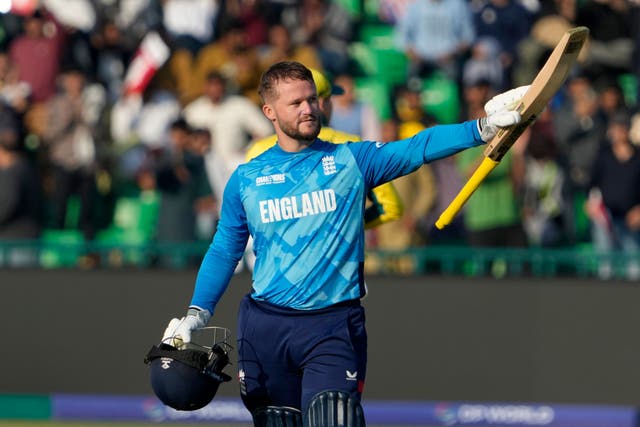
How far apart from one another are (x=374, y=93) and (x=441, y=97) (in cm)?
62

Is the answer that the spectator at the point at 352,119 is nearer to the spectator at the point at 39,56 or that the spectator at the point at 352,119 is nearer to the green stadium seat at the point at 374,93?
the green stadium seat at the point at 374,93

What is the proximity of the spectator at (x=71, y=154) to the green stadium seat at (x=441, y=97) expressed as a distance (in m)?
3.03

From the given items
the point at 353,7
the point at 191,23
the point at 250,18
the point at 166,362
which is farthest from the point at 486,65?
the point at 166,362

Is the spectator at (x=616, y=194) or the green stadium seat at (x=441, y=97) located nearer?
the spectator at (x=616, y=194)

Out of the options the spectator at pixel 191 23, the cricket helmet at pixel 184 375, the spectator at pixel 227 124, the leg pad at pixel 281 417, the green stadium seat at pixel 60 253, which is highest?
the spectator at pixel 191 23

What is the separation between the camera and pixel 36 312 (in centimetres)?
1119

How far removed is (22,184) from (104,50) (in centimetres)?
208

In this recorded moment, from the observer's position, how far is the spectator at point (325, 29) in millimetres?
13211

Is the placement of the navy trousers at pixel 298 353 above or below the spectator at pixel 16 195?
below

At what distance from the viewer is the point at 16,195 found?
38.7ft

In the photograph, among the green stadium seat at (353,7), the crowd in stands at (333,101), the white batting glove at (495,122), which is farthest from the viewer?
the green stadium seat at (353,7)

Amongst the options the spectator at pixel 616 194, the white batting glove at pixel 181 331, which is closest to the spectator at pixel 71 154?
the spectator at pixel 616 194

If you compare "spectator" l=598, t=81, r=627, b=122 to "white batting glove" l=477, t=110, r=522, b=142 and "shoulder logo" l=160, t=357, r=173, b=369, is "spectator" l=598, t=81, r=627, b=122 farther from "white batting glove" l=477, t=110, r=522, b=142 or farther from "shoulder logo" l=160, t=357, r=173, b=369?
"shoulder logo" l=160, t=357, r=173, b=369

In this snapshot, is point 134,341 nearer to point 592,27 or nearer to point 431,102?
point 431,102
